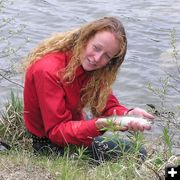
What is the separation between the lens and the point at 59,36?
527 cm

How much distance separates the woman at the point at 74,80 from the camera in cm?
482

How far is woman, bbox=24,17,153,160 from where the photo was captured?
4816 mm

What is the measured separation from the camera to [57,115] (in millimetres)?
4832

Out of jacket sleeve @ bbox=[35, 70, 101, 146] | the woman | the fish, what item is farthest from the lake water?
the fish

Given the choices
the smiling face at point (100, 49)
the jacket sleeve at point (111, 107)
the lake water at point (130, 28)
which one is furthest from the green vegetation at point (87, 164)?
the lake water at point (130, 28)

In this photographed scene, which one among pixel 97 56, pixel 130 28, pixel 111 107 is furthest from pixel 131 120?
pixel 130 28

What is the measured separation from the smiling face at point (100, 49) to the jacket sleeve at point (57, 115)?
0.36 metres

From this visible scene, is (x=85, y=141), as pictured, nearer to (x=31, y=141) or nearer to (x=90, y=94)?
(x=90, y=94)

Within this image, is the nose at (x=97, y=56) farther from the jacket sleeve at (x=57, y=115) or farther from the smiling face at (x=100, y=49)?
the jacket sleeve at (x=57, y=115)

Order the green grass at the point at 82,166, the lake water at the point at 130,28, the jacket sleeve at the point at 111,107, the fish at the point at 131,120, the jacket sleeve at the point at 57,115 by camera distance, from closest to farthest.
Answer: the green grass at the point at 82,166 < the fish at the point at 131,120 < the jacket sleeve at the point at 57,115 < the jacket sleeve at the point at 111,107 < the lake water at the point at 130,28

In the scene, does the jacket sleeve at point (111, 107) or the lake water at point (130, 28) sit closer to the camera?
the jacket sleeve at point (111, 107)

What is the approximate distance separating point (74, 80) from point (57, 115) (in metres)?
0.39

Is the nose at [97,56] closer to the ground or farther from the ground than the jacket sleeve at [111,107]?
farther from the ground

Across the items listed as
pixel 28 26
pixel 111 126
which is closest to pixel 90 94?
pixel 111 126
